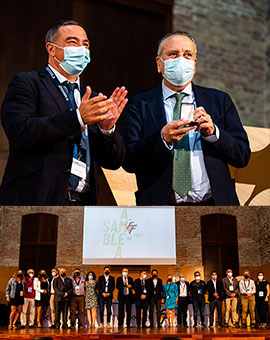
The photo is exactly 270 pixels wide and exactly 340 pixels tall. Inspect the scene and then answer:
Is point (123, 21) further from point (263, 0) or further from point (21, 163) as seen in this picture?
point (21, 163)

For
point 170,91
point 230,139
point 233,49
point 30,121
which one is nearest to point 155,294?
point 230,139

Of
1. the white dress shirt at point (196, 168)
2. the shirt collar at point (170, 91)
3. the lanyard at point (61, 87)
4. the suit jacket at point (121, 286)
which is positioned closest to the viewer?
the suit jacket at point (121, 286)

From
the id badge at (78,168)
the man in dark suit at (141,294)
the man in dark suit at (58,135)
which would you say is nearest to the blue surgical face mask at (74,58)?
the man in dark suit at (58,135)

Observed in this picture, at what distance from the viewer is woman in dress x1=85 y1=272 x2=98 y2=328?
2957 mm

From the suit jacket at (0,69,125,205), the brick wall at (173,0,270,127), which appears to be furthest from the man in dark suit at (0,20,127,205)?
the brick wall at (173,0,270,127)

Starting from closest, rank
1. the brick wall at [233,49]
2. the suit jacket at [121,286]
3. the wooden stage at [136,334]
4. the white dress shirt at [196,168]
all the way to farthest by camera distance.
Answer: the wooden stage at [136,334] < the suit jacket at [121,286] < the white dress shirt at [196,168] < the brick wall at [233,49]

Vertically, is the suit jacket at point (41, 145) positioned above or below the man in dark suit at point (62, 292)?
Answer: above

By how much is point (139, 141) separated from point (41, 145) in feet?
2.18

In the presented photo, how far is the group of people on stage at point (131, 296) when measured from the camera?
9.73 feet

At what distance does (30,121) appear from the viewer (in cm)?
326

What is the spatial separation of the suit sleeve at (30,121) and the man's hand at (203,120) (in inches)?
30.1

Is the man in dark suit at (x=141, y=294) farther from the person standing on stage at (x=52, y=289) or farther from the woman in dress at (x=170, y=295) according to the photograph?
the person standing on stage at (x=52, y=289)

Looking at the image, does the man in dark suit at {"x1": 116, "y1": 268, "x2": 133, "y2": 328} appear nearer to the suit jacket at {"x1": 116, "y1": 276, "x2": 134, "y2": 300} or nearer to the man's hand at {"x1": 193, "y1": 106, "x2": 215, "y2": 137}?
the suit jacket at {"x1": 116, "y1": 276, "x2": 134, "y2": 300}

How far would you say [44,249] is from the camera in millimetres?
3057
